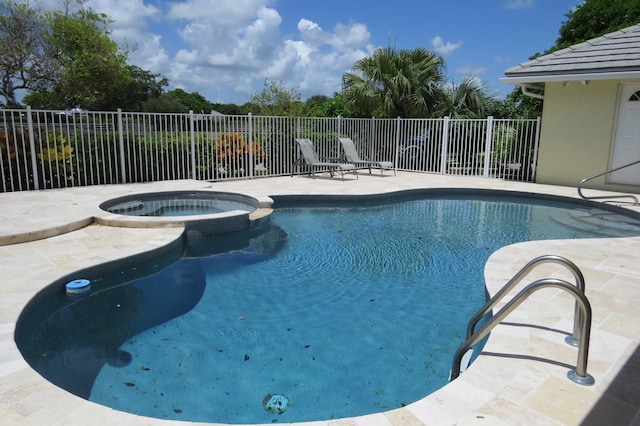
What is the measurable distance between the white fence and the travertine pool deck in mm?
2781

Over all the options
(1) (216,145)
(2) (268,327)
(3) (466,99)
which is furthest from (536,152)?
(2) (268,327)

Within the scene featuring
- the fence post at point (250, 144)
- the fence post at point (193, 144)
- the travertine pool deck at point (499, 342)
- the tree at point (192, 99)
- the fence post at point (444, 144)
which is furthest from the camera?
the tree at point (192, 99)

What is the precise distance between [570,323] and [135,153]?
9813mm

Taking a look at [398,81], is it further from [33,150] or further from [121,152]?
[33,150]

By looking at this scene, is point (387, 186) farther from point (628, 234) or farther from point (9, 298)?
point (9, 298)

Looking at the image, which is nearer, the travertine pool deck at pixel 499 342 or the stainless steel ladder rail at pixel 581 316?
the travertine pool deck at pixel 499 342

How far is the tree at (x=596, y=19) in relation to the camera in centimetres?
1725

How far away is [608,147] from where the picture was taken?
1066 centimetres

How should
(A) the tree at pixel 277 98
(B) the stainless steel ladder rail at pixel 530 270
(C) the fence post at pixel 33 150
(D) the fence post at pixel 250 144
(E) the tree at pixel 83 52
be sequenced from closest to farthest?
(B) the stainless steel ladder rail at pixel 530 270
(C) the fence post at pixel 33 150
(D) the fence post at pixel 250 144
(E) the tree at pixel 83 52
(A) the tree at pixel 277 98

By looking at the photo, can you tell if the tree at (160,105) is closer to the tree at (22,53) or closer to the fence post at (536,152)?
the tree at (22,53)

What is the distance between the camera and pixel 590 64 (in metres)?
10.5

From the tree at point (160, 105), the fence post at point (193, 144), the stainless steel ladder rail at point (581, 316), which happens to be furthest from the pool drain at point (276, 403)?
the tree at point (160, 105)

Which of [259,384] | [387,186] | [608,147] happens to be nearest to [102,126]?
[387,186]

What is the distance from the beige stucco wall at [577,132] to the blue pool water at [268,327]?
4639 millimetres
